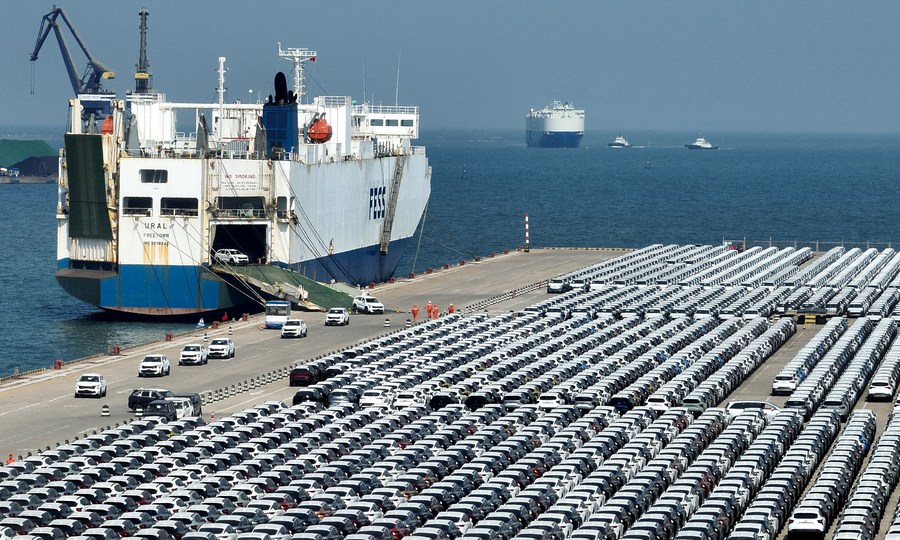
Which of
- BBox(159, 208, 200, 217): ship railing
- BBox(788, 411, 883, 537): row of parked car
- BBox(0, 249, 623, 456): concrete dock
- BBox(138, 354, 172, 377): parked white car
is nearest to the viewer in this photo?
BBox(788, 411, 883, 537): row of parked car

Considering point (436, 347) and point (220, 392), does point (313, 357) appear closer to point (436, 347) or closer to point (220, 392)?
point (436, 347)

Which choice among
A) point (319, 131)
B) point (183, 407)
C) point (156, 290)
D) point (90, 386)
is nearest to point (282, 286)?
point (156, 290)

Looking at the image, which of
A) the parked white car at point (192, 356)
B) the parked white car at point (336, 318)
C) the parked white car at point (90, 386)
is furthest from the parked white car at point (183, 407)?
the parked white car at point (336, 318)

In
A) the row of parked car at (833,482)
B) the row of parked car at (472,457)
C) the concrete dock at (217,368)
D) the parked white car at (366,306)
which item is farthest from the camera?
the parked white car at (366,306)

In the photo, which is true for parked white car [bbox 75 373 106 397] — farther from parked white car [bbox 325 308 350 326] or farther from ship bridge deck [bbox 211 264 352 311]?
ship bridge deck [bbox 211 264 352 311]

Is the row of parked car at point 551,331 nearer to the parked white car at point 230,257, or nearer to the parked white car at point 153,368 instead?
the parked white car at point 153,368

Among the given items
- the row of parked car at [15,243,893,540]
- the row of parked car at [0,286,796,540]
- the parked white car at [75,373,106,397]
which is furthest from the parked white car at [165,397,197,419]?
the row of parked car at [0,286,796,540]

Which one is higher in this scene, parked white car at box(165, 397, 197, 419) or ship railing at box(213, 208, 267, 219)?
ship railing at box(213, 208, 267, 219)
